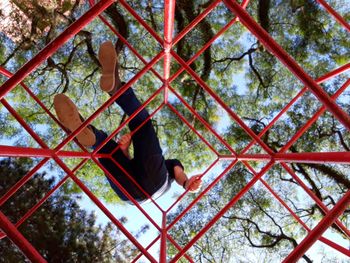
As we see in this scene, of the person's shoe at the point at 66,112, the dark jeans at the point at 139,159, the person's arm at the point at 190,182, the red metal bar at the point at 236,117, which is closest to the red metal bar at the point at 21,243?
the red metal bar at the point at 236,117

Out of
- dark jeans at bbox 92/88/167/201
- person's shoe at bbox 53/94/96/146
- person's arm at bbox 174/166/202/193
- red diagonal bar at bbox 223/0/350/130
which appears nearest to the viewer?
red diagonal bar at bbox 223/0/350/130

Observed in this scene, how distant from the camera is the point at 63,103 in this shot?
9.56 feet

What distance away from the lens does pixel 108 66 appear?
299 cm

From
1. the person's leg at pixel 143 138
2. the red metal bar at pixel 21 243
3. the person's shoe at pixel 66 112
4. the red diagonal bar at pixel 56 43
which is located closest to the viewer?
the red metal bar at pixel 21 243

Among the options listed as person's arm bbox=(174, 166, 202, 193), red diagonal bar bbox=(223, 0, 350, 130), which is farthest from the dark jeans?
red diagonal bar bbox=(223, 0, 350, 130)

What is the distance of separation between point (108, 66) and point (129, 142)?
797mm

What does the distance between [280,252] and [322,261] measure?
706mm

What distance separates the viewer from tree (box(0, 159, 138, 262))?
19.4 ft

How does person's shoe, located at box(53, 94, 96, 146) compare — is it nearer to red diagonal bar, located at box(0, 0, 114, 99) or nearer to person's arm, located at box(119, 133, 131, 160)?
person's arm, located at box(119, 133, 131, 160)

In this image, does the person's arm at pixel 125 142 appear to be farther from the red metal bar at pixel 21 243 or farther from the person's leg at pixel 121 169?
the red metal bar at pixel 21 243

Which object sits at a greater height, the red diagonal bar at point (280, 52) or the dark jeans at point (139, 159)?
the dark jeans at point (139, 159)

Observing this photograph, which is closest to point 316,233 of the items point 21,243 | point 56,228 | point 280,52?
point 280,52

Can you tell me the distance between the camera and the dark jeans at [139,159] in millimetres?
3279

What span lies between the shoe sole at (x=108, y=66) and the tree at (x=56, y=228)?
11.8 feet
